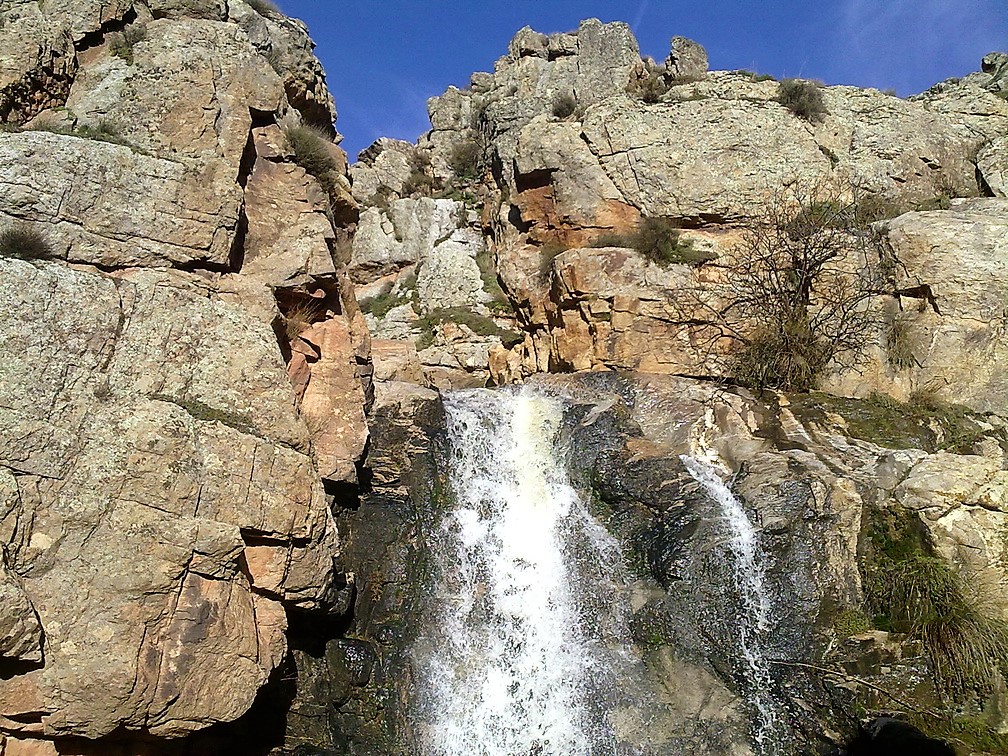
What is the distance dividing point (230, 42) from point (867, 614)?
13.5 m

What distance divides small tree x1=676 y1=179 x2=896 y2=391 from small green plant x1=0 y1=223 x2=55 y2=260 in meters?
12.4

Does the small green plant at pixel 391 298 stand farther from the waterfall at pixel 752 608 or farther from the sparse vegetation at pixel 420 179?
the waterfall at pixel 752 608

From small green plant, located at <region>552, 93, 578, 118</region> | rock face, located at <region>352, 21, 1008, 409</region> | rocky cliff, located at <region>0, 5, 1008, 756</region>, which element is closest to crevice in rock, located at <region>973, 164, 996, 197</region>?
rock face, located at <region>352, 21, 1008, 409</region>

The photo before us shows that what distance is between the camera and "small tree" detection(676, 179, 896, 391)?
14930 mm

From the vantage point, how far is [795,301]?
1559cm

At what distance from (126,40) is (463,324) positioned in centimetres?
1254

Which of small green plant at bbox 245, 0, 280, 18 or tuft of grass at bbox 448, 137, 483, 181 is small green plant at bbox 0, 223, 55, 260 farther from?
tuft of grass at bbox 448, 137, 483, 181

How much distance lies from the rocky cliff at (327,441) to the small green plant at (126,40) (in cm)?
11

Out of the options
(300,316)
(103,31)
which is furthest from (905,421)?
(103,31)

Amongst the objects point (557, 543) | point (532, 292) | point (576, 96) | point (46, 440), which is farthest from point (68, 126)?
point (576, 96)

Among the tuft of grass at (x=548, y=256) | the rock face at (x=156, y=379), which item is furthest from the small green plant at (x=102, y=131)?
the tuft of grass at (x=548, y=256)

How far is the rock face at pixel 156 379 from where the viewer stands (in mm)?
6289

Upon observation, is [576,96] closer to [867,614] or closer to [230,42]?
[230,42]

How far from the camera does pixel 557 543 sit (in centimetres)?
1116
